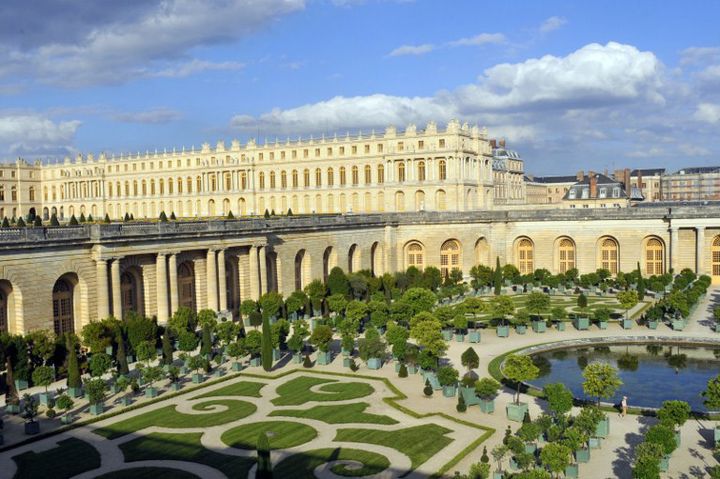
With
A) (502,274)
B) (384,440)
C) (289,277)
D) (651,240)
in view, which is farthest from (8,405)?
(651,240)

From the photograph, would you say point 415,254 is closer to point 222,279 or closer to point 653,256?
point 653,256

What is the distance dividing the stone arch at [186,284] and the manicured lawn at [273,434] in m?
22.0

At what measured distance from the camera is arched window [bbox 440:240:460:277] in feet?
230

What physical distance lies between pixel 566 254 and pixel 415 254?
577 inches

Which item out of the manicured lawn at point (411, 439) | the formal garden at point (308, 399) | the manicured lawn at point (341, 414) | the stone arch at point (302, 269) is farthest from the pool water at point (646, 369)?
the stone arch at point (302, 269)

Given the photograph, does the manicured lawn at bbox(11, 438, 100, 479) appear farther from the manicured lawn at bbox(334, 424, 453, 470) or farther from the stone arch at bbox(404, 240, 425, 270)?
the stone arch at bbox(404, 240, 425, 270)

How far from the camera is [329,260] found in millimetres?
62875

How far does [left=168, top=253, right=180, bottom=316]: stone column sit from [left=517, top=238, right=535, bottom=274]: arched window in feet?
124

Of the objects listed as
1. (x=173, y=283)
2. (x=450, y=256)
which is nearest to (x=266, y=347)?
(x=173, y=283)

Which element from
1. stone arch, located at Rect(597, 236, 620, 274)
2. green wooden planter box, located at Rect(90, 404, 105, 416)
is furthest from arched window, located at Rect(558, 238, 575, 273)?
green wooden planter box, located at Rect(90, 404, 105, 416)

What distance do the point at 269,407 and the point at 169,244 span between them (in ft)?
61.9

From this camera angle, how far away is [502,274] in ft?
212

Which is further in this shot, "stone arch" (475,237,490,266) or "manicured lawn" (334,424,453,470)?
"stone arch" (475,237,490,266)

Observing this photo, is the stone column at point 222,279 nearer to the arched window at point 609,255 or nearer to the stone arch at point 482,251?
the stone arch at point 482,251
